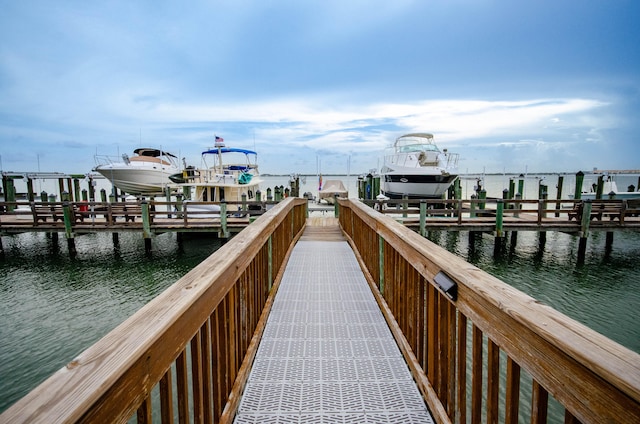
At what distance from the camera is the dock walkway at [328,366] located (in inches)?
94.8

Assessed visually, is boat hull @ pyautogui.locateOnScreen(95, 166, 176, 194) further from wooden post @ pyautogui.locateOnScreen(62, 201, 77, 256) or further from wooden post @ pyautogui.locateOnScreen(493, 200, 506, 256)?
wooden post @ pyautogui.locateOnScreen(493, 200, 506, 256)

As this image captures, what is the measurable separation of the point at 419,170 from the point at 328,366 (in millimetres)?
22547

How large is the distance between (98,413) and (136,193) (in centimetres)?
3388

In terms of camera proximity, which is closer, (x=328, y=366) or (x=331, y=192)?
(x=328, y=366)

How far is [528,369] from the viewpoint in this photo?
51.9 inches

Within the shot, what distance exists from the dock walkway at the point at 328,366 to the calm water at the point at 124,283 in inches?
194

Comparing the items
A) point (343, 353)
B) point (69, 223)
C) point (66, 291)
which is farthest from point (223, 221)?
point (343, 353)

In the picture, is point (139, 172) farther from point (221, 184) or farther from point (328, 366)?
point (328, 366)

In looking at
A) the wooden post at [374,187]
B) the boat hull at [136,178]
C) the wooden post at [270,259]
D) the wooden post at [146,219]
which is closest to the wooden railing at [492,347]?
the wooden post at [270,259]

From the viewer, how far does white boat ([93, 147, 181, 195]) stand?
94.9 feet

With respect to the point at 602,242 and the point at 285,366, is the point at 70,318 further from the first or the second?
the point at 602,242

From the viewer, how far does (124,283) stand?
11133 mm

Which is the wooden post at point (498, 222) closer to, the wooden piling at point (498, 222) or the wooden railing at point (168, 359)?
the wooden piling at point (498, 222)

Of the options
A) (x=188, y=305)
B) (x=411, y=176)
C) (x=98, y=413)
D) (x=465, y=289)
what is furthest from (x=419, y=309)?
(x=411, y=176)
